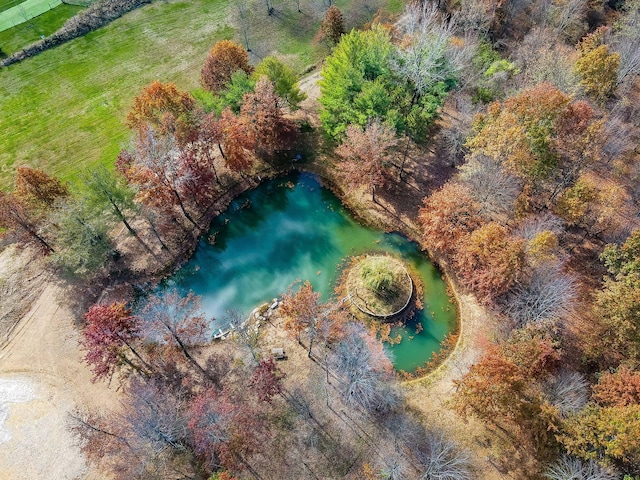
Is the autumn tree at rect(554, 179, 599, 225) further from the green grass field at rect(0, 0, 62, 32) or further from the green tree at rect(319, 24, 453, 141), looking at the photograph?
the green grass field at rect(0, 0, 62, 32)

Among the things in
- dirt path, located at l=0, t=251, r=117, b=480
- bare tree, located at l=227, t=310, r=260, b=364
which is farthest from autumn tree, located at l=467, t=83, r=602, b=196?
dirt path, located at l=0, t=251, r=117, b=480

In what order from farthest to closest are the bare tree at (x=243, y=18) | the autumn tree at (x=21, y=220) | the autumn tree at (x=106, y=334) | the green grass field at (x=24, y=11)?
the green grass field at (x=24, y=11) < the bare tree at (x=243, y=18) < the autumn tree at (x=21, y=220) < the autumn tree at (x=106, y=334)

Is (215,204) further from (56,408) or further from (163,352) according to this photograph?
(56,408)

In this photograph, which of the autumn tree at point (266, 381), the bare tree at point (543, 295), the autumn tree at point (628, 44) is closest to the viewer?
the autumn tree at point (266, 381)

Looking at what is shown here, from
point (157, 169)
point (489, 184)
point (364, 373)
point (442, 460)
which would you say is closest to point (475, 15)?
point (489, 184)

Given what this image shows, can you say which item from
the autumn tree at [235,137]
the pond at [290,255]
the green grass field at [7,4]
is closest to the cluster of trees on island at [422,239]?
the autumn tree at [235,137]

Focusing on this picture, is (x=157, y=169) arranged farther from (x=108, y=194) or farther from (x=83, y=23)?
(x=83, y=23)

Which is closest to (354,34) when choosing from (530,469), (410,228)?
(410,228)

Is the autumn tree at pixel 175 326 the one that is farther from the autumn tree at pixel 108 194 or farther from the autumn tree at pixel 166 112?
the autumn tree at pixel 166 112
